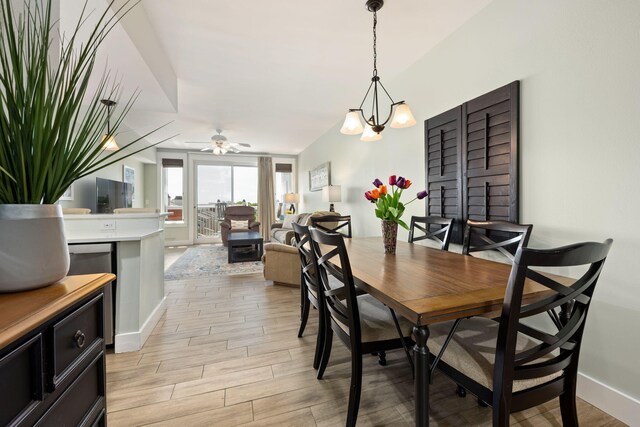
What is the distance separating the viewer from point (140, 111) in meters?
3.73

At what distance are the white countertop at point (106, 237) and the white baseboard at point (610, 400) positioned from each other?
3.01 metres

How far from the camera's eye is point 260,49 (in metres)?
2.65

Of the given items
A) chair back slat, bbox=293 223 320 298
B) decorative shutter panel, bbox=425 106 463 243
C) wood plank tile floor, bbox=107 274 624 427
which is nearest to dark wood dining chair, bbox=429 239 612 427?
wood plank tile floor, bbox=107 274 624 427

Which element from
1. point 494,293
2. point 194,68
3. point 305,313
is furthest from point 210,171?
point 494,293

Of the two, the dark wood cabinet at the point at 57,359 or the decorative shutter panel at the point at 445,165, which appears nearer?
the dark wood cabinet at the point at 57,359

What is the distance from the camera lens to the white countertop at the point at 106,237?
1896 millimetres

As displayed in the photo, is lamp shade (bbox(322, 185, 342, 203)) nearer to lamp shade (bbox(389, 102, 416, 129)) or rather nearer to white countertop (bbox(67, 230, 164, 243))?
lamp shade (bbox(389, 102, 416, 129))

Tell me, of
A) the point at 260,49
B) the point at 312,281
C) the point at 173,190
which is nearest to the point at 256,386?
the point at 312,281

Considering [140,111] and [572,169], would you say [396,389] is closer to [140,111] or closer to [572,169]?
[572,169]

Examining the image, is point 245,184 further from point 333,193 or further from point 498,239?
point 498,239

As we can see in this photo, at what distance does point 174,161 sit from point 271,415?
7.21 meters

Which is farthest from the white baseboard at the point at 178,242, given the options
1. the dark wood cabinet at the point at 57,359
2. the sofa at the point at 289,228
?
the dark wood cabinet at the point at 57,359

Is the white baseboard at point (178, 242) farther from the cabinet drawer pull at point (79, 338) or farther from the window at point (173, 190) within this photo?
the cabinet drawer pull at point (79, 338)

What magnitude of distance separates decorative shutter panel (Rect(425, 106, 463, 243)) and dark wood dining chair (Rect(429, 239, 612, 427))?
1356mm
